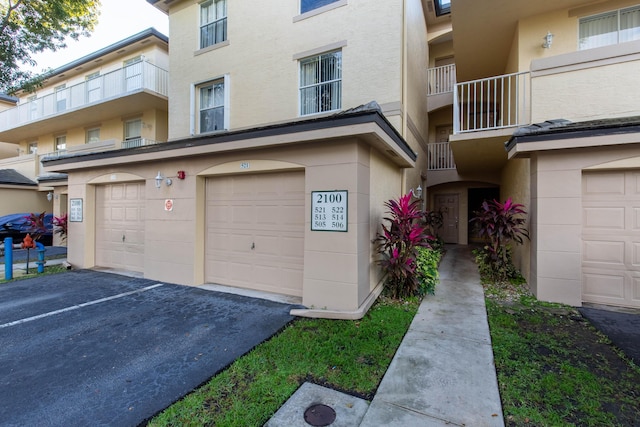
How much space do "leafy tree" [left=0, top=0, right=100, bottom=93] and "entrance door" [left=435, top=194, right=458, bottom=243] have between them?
18353 millimetres

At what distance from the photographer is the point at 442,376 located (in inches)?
121

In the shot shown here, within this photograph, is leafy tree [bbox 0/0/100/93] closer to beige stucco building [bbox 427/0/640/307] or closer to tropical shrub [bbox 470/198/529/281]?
beige stucco building [bbox 427/0/640/307]

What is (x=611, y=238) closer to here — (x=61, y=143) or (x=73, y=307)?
(x=73, y=307)

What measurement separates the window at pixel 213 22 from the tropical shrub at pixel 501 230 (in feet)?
30.8

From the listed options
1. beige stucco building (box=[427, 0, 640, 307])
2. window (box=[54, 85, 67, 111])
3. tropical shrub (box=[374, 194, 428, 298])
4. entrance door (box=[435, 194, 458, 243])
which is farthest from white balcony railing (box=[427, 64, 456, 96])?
window (box=[54, 85, 67, 111])

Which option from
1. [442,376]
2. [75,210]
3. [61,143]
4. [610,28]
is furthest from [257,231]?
[61,143]

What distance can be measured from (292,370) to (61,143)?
2037 centimetres

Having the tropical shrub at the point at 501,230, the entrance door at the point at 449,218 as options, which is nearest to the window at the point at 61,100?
the tropical shrub at the point at 501,230

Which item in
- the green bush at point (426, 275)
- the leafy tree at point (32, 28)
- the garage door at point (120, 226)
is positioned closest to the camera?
the green bush at point (426, 275)

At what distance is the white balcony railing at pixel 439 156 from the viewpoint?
43.0 feet

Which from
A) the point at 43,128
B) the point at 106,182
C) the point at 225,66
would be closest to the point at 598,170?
the point at 225,66

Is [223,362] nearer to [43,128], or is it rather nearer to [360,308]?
[360,308]

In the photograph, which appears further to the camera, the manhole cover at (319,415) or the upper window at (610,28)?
the upper window at (610,28)

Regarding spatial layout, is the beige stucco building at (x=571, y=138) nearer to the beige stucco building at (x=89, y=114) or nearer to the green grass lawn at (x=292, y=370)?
the green grass lawn at (x=292, y=370)
